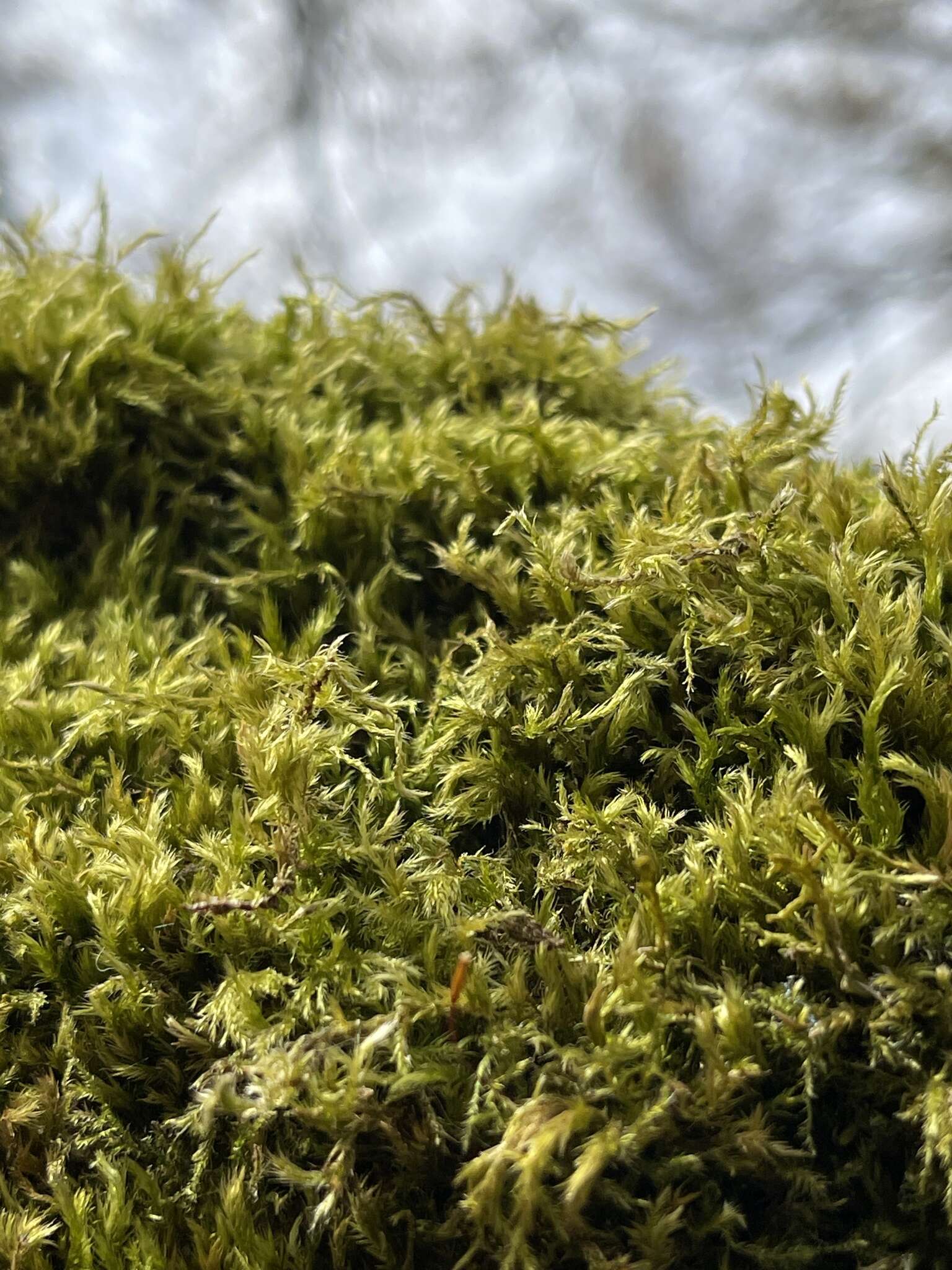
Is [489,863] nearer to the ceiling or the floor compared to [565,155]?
nearer to the floor

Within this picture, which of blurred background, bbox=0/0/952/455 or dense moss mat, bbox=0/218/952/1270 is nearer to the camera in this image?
dense moss mat, bbox=0/218/952/1270

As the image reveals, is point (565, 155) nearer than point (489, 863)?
No

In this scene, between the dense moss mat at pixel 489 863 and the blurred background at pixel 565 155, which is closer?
the dense moss mat at pixel 489 863

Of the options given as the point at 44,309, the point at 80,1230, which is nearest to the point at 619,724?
the point at 80,1230

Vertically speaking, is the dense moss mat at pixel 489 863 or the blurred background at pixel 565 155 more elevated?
the blurred background at pixel 565 155

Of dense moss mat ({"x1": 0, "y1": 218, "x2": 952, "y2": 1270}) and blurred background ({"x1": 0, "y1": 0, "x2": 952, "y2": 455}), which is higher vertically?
blurred background ({"x1": 0, "y1": 0, "x2": 952, "y2": 455})
